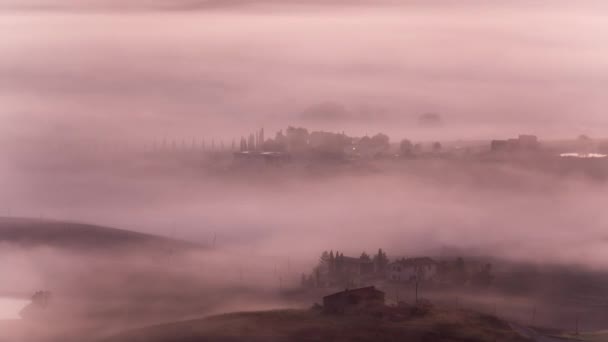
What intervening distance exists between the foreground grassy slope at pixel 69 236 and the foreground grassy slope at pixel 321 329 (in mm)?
31999

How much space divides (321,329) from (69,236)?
50935mm

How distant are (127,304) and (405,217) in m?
38.2

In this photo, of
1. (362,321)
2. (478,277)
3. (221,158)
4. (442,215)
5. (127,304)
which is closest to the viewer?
(362,321)

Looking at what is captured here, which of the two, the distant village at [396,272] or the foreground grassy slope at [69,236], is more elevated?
the foreground grassy slope at [69,236]

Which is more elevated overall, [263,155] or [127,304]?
[263,155]

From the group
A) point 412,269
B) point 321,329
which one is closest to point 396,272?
point 412,269

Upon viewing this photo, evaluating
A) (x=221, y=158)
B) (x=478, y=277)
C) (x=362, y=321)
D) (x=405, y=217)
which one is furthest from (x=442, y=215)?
(x=362, y=321)

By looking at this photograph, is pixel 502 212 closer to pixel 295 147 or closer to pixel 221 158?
pixel 295 147

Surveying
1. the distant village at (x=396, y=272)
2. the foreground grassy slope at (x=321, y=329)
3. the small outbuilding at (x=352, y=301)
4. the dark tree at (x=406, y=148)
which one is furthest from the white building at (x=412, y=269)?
the dark tree at (x=406, y=148)

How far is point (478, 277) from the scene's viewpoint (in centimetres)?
9956

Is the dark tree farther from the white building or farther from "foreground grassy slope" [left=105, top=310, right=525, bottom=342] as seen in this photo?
"foreground grassy slope" [left=105, top=310, right=525, bottom=342]

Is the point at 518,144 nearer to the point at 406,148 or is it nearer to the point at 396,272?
the point at 406,148

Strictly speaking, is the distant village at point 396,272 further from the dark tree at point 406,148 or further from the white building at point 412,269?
the dark tree at point 406,148

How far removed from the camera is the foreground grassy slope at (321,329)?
77688 millimetres
